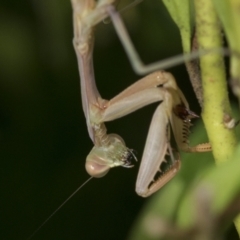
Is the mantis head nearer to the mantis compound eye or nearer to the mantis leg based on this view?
the mantis compound eye

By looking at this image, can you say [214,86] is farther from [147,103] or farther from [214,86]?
[147,103]

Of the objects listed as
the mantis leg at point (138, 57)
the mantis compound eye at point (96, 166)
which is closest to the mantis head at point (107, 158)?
the mantis compound eye at point (96, 166)

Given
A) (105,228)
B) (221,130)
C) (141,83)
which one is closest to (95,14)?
(141,83)

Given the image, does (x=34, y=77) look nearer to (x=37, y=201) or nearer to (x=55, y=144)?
(x=55, y=144)

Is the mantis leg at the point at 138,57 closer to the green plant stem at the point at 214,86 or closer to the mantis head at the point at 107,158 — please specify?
the green plant stem at the point at 214,86

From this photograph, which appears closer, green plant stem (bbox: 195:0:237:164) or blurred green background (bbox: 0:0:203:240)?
green plant stem (bbox: 195:0:237:164)

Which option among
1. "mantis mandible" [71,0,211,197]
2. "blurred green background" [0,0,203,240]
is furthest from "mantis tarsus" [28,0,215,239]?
"blurred green background" [0,0,203,240]

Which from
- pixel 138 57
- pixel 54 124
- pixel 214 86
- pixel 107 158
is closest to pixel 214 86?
pixel 214 86
